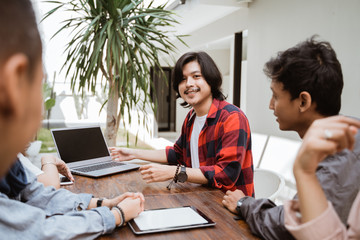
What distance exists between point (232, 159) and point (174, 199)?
0.43 metres

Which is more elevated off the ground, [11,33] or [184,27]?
[184,27]

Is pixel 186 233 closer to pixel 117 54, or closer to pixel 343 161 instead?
pixel 343 161

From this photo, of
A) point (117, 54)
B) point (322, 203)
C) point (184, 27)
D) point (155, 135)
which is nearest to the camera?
point (322, 203)

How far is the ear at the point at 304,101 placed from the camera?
38.1 inches

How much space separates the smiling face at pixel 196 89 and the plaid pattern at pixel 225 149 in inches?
3.4

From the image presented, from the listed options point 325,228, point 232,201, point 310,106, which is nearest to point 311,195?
point 325,228

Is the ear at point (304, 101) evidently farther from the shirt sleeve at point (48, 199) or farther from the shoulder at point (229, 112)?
the shirt sleeve at point (48, 199)

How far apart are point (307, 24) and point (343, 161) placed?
286 centimetres

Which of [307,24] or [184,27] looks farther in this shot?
[184,27]

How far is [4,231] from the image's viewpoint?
77 centimetres

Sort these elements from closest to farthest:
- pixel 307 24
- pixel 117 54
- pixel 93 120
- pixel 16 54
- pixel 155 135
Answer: pixel 16 54
pixel 117 54
pixel 307 24
pixel 93 120
pixel 155 135

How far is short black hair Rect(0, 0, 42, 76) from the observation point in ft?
1.03

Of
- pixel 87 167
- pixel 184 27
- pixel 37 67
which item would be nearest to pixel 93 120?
pixel 184 27

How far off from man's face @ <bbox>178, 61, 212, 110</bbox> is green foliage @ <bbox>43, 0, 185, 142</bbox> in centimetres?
78
